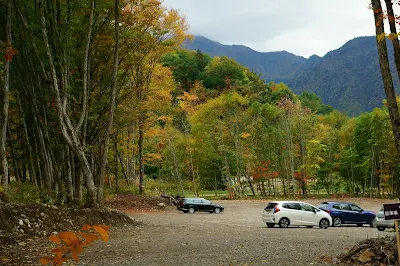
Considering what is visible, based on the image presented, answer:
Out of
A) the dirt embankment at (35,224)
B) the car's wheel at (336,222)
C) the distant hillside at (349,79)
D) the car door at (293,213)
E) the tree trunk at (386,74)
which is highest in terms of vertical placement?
the distant hillside at (349,79)

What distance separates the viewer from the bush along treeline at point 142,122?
14891 mm

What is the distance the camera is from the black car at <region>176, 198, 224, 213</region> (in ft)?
92.3

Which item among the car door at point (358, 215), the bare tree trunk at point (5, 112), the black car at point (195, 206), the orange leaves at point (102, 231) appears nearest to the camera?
the orange leaves at point (102, 231)

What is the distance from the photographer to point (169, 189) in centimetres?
5203

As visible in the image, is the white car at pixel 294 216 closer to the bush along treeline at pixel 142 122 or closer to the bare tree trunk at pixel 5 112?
the bush along treeline at pixel 142 122

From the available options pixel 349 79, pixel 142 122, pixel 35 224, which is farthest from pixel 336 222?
pixel 349 79

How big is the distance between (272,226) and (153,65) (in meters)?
14.6

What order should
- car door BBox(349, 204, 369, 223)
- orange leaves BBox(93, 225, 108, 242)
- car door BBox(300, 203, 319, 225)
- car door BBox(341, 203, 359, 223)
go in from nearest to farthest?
orange leaves BBox(93, 225, 108, 242) → car door BBox(300, 203, 319, 225) → car door BBox(341, 203, 359, 223) → car door BBox(349, 204, 369, 223)

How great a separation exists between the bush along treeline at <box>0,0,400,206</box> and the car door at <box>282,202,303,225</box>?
5.87 m

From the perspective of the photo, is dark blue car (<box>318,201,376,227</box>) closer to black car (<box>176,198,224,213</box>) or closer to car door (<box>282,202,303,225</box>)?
car door (<box>282,202,303,225</box>)

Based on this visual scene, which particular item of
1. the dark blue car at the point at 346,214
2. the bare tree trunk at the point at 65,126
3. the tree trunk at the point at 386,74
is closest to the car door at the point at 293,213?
the dark blue car at the point at 346,214

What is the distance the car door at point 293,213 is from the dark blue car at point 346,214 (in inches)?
128

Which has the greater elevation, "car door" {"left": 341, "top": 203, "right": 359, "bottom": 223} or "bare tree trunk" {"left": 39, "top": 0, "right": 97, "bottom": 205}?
"bare tree trunk" {"left": 39, "top": 0, "right": 97, "bottom": 205}

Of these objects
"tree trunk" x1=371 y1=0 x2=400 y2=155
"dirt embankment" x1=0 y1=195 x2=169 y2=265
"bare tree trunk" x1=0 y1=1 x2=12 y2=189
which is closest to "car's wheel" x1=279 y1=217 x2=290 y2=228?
"dirt embankment" x1=0 y1=195 x2=169 y2=265
